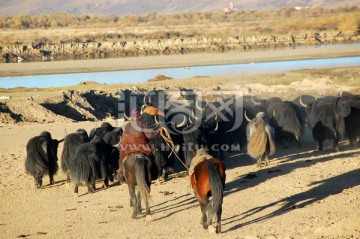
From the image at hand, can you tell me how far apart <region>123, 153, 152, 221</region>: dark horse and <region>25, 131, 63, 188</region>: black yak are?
3436 millimetres

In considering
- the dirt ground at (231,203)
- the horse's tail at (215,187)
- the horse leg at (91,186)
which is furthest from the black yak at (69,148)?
the horse's tail at (215,187)

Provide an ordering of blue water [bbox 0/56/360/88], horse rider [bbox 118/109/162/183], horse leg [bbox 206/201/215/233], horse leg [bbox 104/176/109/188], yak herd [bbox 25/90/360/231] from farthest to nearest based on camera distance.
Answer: blue water [bbox 0/56/360/88] → horse leg [bbox 104/176/109/188] → yak herd [bbox 25/90/360/231] → horse rider [bbox 118/109/162/183] → horse leg [bbox 206/201/215/233]

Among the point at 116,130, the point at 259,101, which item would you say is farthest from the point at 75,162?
the point at 259,101

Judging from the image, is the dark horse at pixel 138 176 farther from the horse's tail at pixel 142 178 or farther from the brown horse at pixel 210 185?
the brown horse at pixel 210 185

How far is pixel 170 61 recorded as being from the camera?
4950 centimetres

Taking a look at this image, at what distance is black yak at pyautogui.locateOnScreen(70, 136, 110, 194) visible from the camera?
44.1 ft

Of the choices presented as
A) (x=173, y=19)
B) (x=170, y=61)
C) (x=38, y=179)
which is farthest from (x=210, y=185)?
(x=173, y=19)

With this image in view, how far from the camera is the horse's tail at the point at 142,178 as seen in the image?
11289 mm

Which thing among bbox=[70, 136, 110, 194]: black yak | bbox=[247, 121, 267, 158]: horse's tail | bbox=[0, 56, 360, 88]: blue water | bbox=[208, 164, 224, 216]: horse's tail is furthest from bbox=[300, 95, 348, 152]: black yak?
bbox=[0, 56, 360, 88]: blue water

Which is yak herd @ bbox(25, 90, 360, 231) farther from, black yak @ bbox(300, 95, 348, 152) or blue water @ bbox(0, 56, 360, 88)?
blue water @ bbox(0, 56, 360, 88)

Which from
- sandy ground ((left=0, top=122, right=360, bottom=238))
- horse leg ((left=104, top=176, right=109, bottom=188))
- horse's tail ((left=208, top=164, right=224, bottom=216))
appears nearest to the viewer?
horse's tail ((left=208, top=164, right=224, bottom=216))

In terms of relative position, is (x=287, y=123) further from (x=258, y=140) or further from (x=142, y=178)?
(x=142, y=178)

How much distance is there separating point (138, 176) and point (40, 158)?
3843 millimetres

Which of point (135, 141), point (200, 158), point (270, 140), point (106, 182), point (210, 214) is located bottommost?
point (106, 182)
